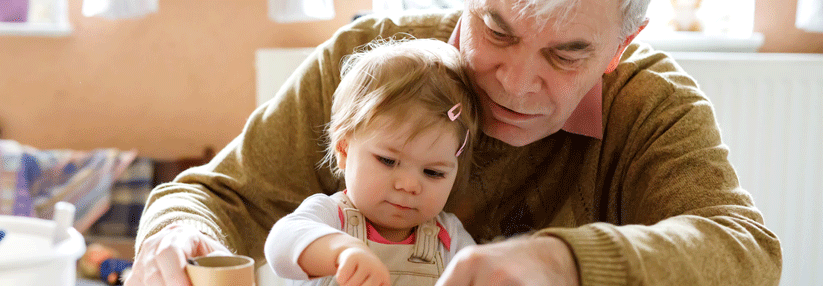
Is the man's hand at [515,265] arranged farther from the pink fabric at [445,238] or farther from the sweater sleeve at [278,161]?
the sweater sleeve at [278,161]

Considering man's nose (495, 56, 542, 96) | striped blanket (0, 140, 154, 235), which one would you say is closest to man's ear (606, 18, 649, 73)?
man's nose (495, 56, 542, 96)

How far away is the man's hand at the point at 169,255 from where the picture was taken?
2.51ft

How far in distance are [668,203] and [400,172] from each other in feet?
1.30

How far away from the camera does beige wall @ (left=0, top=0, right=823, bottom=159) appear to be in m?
2.82

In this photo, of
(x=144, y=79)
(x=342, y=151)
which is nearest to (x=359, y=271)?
(x=342, y=151)

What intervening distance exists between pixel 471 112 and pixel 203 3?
206cm

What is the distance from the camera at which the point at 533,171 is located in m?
1.27

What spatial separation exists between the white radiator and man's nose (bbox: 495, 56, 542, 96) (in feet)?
4.29

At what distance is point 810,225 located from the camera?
2.22 metres

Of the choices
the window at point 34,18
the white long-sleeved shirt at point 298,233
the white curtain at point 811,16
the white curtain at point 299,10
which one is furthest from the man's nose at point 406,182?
the window at point 34,18

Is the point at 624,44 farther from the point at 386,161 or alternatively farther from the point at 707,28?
the point at 707,28

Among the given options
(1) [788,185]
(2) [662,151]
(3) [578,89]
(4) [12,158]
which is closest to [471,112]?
(3) [578,89]

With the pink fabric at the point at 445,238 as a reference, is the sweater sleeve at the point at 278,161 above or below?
above

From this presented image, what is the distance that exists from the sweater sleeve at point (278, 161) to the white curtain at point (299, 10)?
0.97 metres
